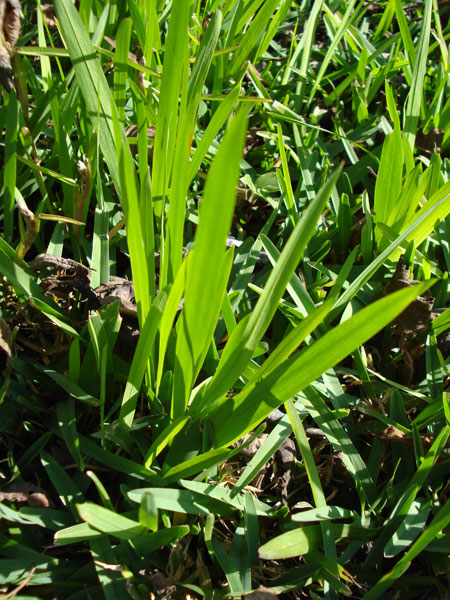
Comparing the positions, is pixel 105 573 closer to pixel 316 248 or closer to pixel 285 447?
pixel 285 447

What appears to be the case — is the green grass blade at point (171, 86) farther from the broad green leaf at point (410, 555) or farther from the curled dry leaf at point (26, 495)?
the broad green leaf at point (410, 555)

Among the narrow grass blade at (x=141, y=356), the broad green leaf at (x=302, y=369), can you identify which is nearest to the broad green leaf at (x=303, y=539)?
the broad green leaf at (x=302, y=369)

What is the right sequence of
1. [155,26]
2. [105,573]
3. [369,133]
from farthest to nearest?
[369,133], [155,26], [105,573]

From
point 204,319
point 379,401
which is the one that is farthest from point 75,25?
point 379,401

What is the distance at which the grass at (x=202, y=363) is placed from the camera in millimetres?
691

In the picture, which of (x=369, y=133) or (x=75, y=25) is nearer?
(x=75, y=25)

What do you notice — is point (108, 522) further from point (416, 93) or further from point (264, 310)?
point (416, 93)

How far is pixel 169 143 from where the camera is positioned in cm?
83

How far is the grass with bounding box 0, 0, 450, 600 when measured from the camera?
691 millimetres

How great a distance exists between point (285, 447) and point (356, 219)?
0.58m

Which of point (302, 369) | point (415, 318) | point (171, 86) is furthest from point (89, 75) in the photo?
point (415, 318)

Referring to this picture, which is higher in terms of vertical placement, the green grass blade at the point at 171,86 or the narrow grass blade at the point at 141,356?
the green grass blade at the point at 171,86

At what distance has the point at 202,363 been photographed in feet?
2.54

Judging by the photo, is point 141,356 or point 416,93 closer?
point 141,356
